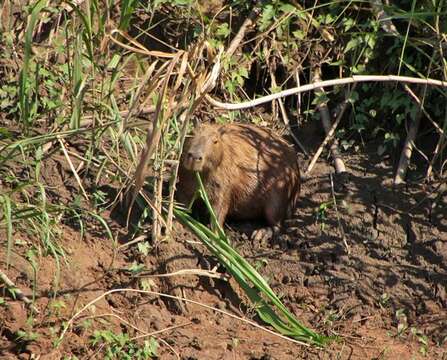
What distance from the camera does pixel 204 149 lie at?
588 cm

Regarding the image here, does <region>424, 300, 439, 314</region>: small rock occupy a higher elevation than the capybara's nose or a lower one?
lower

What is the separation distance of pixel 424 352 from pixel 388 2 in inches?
102

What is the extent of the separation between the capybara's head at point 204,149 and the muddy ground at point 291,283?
407 millimetres

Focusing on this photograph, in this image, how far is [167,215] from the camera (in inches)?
218

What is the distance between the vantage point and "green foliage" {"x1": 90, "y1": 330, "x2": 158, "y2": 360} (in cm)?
486

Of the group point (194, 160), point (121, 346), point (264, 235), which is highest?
point (194, 160)

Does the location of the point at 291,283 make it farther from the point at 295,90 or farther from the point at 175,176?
the point at 295,90

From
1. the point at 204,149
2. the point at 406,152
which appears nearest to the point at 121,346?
the point at 204,149

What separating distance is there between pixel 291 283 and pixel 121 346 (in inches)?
52.3

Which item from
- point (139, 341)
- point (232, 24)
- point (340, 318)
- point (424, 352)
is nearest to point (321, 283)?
point (340, 318)

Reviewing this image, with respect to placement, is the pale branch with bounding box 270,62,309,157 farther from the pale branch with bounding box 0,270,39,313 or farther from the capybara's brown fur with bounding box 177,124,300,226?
the pale branch with bounding box 0,270,39,313

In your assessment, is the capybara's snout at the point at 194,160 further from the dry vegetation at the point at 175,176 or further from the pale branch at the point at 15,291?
the pale branch at the point at 15,291

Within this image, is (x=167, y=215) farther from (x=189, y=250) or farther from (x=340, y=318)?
(x=340, y=318)

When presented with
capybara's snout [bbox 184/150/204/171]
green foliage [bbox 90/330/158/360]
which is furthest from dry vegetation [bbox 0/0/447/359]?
capybara's snout [bbox 184/150/204/171]
